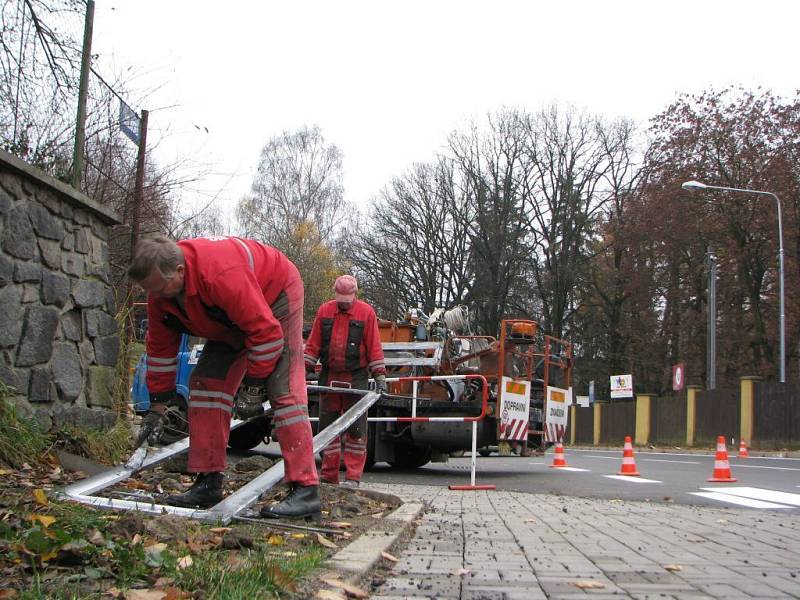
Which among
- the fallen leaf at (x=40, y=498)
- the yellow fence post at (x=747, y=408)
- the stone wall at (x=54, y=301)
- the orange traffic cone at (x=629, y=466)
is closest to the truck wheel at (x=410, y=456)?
the orange traffic cone at (x=629, y=466)

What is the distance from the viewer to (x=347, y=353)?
870cm

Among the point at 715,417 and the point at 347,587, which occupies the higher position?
the point at 715,417

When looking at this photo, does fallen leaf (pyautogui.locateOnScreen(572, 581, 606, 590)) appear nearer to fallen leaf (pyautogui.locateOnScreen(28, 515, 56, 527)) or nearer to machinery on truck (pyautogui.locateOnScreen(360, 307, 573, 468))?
fallen leaf (pyautogui.locateOnScreen(28, 515, 56, 527))

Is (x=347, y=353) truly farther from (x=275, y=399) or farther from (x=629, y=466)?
(x=629, y=466)

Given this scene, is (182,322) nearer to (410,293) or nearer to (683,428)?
(683,428)

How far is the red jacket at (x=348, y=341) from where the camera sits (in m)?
8.66

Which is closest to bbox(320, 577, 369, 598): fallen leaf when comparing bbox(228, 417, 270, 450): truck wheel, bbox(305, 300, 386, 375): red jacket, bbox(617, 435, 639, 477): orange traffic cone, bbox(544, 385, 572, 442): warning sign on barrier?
bbox(305, 300, 386, 375): red jacket

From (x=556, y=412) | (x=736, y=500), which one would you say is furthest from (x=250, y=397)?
(x=556, y=412)

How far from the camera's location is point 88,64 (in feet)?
24.3

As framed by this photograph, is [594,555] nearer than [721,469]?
Yes

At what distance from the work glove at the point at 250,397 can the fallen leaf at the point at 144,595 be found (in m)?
2.27

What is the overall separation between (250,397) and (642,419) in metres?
32.4

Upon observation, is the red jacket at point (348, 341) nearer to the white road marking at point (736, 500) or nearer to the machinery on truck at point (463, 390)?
the machinery on truck at point (463, 390)

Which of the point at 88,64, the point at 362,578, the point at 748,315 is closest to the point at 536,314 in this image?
the point at 748,315
